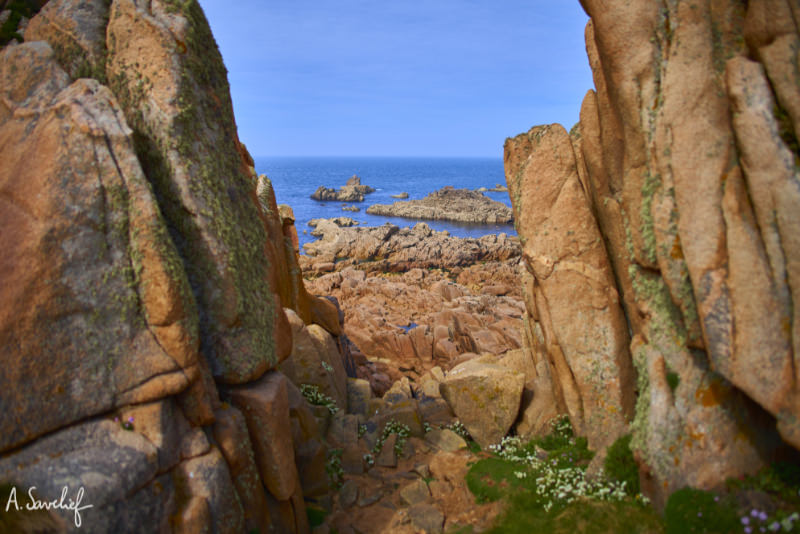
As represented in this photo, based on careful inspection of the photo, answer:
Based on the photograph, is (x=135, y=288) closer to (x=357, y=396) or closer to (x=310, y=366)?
(x=310, y=366)

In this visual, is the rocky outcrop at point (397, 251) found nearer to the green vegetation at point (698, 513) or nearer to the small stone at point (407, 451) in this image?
the small stone at point (407, 451)

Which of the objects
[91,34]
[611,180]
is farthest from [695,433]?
[91,34]

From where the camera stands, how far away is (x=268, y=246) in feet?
39.2

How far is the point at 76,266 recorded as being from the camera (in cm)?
820

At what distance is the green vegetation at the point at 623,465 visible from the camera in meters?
9.93

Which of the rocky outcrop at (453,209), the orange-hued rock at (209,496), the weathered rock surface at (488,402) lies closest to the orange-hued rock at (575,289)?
the weathered rock surface at (488,402)

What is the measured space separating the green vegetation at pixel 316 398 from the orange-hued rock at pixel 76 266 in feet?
25.2

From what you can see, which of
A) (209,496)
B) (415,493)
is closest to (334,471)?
(415,493)

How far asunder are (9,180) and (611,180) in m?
12.0

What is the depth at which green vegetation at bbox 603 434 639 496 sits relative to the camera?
993cm

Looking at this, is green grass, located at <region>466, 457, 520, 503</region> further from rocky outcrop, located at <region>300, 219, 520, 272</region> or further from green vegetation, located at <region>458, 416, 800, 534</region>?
rocky outcrop, located at <region>300, 219, 520, 272</region>

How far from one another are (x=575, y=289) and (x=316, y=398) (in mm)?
8767

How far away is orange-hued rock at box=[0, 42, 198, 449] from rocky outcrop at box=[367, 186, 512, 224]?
8386cm

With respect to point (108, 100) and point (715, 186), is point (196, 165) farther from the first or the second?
point (715, 186)
